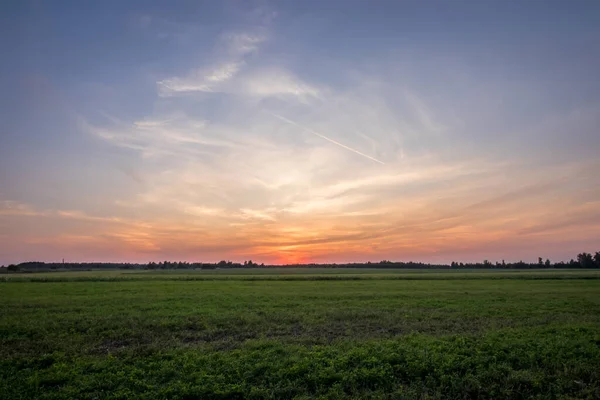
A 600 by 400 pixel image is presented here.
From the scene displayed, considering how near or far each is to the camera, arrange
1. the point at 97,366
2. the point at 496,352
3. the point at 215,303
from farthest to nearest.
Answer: the point at 215,303 → the point at 496,352 → the point at 97,366

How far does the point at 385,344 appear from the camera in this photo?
17.1m

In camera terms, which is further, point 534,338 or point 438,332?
point 438,332

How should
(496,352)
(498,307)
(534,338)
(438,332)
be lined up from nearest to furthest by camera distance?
(496,352), (534,338), (438,332), (498,307)

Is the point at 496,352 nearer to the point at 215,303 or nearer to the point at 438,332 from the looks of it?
the point at 438,332

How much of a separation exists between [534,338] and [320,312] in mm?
14549

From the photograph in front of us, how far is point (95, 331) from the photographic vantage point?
72.8 ft

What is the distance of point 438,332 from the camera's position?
21.2 metres

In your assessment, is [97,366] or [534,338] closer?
[97,366]

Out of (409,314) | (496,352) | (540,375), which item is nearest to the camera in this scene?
(540,375)

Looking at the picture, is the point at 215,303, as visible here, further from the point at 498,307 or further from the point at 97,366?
the point at 498,307

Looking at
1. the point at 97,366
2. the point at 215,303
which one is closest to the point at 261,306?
the point at 215,303

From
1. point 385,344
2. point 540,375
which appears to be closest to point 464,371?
point 540,375

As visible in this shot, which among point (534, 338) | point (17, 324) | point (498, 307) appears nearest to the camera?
point (534, 338)

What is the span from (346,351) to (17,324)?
69.6 ft
